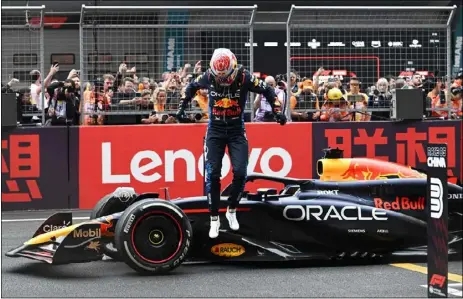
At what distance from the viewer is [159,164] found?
41.7 ft

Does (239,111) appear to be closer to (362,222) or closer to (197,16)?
(362,222)

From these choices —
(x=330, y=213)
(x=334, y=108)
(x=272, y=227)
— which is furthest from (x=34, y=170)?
(x=330, y=213)

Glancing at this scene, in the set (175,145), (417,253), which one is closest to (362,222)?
(417,253)

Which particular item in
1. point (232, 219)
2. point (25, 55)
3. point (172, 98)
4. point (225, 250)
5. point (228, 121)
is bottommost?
point (225, 250)

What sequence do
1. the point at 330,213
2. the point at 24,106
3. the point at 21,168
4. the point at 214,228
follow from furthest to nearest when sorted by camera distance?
the point at 24,106 → the point at 21,168 → the point at 330,213 → the point at 214,228

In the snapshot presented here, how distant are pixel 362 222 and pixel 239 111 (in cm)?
146

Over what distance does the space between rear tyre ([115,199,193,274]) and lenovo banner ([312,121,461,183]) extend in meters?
5.58

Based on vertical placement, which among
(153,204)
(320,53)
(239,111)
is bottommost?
(153,204)

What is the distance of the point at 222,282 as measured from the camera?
7.44m

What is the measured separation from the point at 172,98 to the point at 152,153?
0.80 meters

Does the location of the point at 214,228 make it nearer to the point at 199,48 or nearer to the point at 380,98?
the point at 199,48

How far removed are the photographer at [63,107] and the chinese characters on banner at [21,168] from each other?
43cm

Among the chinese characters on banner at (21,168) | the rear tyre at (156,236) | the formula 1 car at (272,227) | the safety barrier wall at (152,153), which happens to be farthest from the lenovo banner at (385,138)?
the rear tyre at (156,236)

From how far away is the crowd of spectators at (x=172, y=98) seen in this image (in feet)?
41.5
